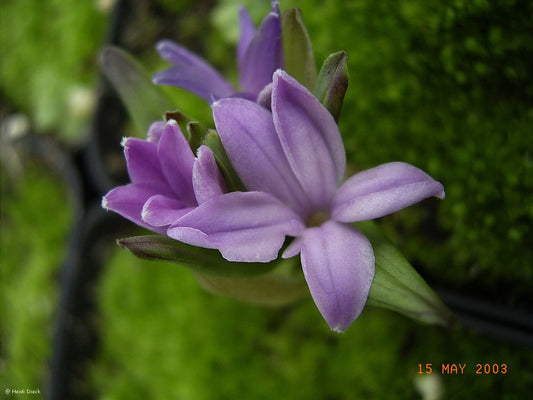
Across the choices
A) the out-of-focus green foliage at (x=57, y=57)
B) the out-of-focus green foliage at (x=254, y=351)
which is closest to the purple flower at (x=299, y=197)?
the out-of-focus green foliage at (x=254, y=351)

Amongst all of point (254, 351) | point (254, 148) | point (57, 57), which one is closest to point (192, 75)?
point (254, 148)

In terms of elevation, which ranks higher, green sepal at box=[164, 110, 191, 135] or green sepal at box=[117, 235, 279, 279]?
green sepal at box=[164, 110, 191, 135]

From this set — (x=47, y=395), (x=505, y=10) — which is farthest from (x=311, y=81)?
(x=47, y=395)

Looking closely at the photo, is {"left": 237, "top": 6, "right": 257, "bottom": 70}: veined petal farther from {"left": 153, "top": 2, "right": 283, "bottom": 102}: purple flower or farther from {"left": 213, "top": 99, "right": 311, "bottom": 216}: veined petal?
{"left": 213, "top": 99, "right": 311, "bottom": 216}: veined petal

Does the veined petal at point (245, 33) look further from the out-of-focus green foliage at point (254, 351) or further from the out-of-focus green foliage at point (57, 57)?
the out-of-focus green foliage at point (57, 57)

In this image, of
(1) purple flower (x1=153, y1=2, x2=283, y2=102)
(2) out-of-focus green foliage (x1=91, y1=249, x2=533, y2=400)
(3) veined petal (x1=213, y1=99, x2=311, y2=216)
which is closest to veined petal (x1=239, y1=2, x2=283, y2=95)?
(1) purple flower (x1=153, y1=2, x2=283, y2=102)

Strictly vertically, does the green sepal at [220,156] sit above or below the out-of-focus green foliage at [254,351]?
above
